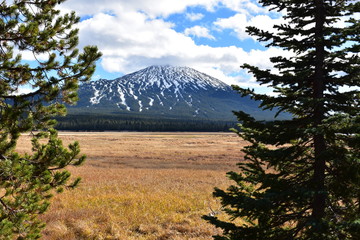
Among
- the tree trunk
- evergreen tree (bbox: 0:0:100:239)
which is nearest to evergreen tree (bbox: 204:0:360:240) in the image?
the tree trunk

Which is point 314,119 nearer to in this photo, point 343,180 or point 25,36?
point 343,180

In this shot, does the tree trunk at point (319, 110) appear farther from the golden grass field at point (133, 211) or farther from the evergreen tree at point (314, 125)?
the golden grass field at point (133, 211)

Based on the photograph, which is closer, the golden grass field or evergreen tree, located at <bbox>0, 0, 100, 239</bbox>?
evergreen tree, located at <bbox>0, 0, 100, 239</bbox>

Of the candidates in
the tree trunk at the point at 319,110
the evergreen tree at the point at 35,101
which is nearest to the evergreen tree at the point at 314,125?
the tree trunk at the point at 319,110

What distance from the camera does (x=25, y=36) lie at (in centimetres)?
573

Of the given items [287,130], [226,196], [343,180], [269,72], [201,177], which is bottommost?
[201,177]

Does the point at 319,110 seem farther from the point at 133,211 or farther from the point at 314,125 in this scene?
the point at 133,211

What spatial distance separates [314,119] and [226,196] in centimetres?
210

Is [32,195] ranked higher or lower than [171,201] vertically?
higher

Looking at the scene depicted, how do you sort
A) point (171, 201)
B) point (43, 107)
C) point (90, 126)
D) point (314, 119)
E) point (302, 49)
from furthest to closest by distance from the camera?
point (90, 126) < point (171, 201) < point (43, 107) < point (302, 49) < point (314, 119)

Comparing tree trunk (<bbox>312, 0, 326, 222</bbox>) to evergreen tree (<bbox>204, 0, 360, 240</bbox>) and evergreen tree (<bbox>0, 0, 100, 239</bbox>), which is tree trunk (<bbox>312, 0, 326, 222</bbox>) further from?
evergreen tree (<bbox>0, 0, 100, 239</bbox>)

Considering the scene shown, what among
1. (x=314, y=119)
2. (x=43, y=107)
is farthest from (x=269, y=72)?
(x=43, y=107)

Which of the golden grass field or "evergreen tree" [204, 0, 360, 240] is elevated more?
"evergreen tree" [204, 0, 360, 240]

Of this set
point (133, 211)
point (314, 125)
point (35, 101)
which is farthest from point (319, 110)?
point (133, 211)
